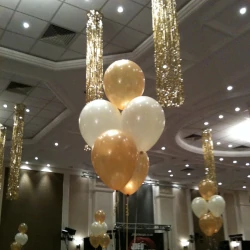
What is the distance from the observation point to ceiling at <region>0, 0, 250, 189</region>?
6434mm

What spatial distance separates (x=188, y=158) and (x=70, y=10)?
33.4ft

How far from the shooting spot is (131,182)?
4043 mm

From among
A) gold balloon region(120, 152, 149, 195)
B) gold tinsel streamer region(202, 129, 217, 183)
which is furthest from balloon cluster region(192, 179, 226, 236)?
gold balloon region(120, 152, 149, 195)

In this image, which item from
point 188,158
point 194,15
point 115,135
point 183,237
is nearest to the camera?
point 115,135

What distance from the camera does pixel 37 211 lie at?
15781 millimetres

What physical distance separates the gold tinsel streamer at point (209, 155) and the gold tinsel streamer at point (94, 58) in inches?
246

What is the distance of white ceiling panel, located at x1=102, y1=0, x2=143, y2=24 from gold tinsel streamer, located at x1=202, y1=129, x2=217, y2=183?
19.8 feet

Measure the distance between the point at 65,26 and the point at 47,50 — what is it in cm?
94

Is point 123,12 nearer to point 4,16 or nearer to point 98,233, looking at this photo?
point 4,16

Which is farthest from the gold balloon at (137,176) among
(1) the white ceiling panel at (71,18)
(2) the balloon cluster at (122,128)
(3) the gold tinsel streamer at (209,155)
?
(3) the gold tinsel streamer at (209,155)

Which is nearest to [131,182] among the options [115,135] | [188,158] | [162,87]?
[115,135]

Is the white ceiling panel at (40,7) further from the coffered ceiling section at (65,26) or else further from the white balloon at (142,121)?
the white balloon at (142,121)

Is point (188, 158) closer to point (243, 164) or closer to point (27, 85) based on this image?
point (243, 164)

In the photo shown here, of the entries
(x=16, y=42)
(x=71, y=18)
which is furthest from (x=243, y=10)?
(x=16, y=42)
